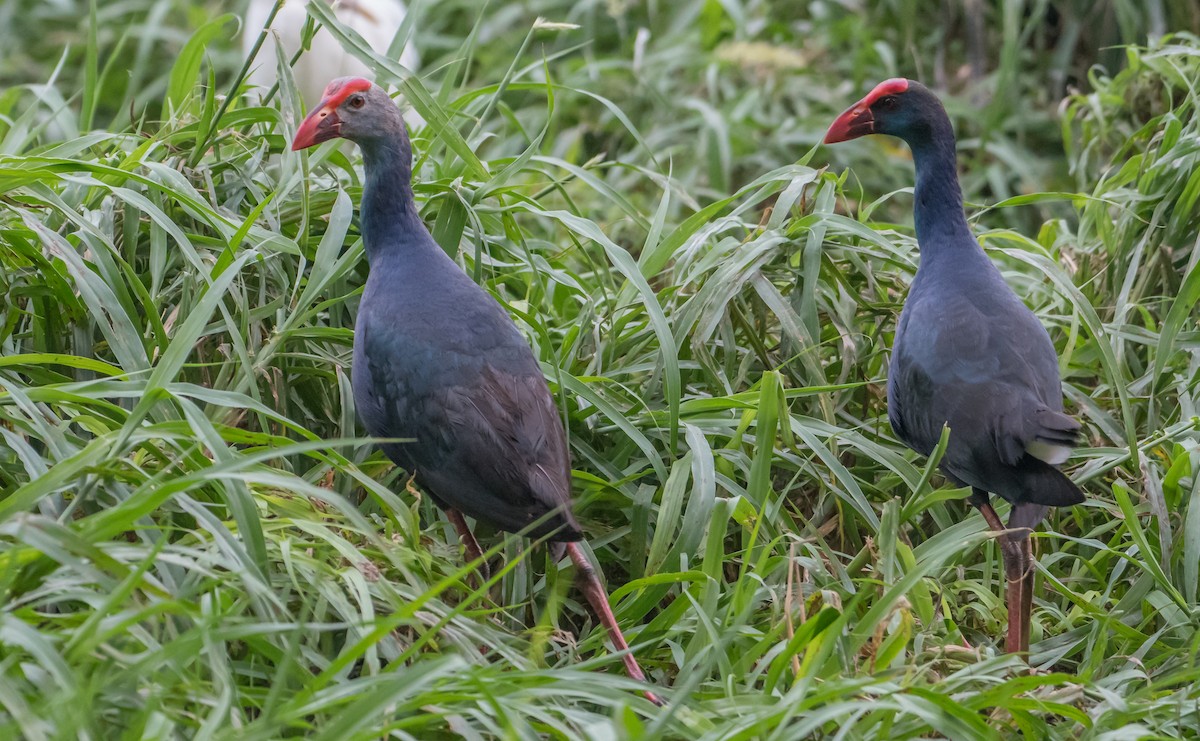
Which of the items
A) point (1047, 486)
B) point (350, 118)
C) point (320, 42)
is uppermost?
point (320, 42)

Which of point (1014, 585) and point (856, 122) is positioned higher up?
point (856, 122)

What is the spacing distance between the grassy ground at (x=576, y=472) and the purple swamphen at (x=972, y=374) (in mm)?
105

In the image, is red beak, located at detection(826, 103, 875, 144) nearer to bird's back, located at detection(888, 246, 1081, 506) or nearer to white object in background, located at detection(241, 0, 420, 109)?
bird's back, located at detection(888, 246, 1081, 506)

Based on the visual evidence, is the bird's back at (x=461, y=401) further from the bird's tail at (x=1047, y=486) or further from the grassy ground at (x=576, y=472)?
the bird's tail at (x=1047, y=486)

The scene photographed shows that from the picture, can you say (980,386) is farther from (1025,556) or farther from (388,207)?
(388,207)

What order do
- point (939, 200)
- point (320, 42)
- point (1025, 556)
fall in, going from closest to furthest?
point (1025, 556) → point (939, 200) → point (320, 42)

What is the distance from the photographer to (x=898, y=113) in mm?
2771

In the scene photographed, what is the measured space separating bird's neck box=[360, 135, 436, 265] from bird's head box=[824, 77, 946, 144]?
2.92 feet

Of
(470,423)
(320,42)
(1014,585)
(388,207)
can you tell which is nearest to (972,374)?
(1014,585)

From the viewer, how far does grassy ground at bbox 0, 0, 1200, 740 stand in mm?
1820

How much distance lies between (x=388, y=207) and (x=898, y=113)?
107 centimetres

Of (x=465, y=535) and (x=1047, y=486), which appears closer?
(x=1047, y=486)

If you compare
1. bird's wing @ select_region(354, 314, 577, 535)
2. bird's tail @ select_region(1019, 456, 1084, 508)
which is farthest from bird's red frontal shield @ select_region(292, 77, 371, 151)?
bird's tail @ select_region(1019, 456, 1084, 508)

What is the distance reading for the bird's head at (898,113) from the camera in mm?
2754
